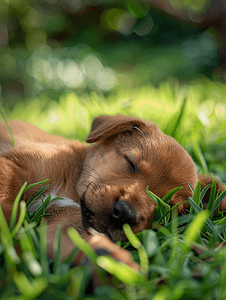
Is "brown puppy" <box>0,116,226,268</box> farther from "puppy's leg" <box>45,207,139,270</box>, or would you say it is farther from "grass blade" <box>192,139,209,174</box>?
"grass blade" <box>192,139,209,174</box>

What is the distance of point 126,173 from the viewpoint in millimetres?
2553

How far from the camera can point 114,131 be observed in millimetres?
2863

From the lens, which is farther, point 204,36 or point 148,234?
point 204,36

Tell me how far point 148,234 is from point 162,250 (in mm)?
130

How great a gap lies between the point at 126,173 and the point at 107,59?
10014 millimetres

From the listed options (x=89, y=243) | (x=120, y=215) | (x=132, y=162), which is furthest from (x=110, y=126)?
(x=89, y=243)

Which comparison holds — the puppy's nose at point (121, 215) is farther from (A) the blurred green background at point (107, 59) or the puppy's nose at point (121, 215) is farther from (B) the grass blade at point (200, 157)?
(A) the blurred green background at point (107, 59)

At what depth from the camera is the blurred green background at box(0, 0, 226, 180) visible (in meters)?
5.90

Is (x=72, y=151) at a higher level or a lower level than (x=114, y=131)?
lower

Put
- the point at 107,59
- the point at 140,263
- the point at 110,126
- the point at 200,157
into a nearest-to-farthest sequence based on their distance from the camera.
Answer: the point at 140,263 < the point at 110,126 < the point at 200,157 < the point at 107,59

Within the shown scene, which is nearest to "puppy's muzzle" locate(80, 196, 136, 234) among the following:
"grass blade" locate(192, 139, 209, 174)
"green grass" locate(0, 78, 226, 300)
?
"green grass" locate(0, 78, 226, 300)

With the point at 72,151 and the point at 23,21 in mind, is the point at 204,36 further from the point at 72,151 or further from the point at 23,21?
the point at 72,151

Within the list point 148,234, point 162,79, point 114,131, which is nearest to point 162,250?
point 148,234

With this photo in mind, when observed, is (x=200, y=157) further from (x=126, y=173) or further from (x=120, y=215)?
(x=120, y=215)
